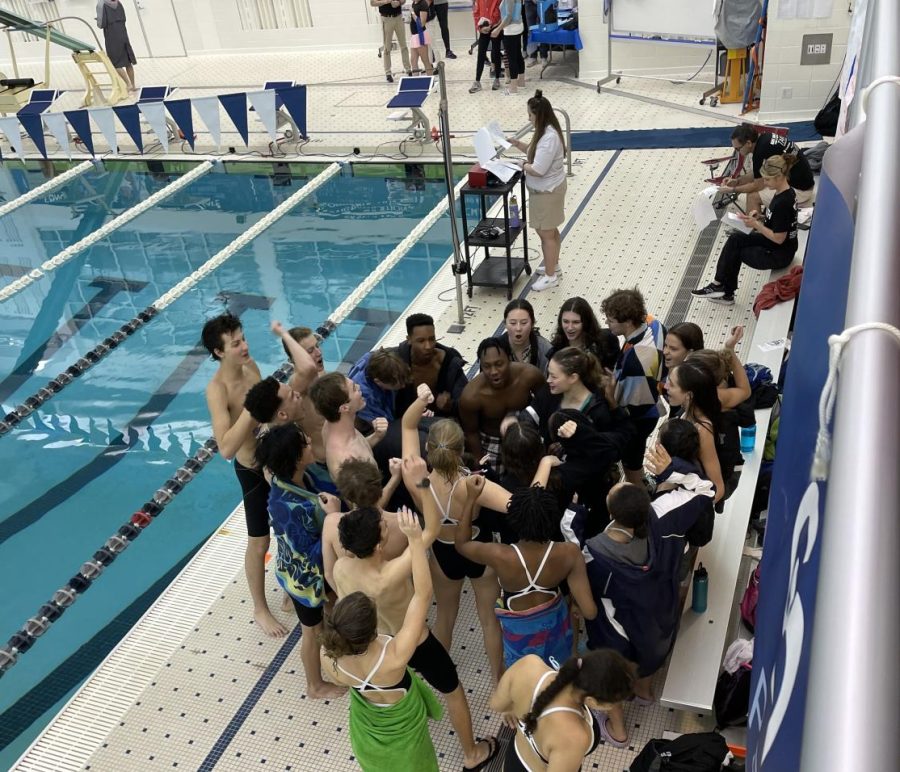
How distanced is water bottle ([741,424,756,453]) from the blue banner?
3.40 metres

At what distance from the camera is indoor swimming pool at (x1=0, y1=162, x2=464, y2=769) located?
4953 mm

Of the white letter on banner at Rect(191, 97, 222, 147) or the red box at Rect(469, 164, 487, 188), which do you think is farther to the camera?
the white letter on banner at Rect(191, 97, 222, 147)

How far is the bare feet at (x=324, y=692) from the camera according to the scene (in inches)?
141

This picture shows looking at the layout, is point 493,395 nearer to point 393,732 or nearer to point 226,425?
point 226,425

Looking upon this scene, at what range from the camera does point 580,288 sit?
6500 mm

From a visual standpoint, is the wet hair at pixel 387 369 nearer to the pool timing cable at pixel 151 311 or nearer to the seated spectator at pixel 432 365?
the seated spectator at pixel 432 365

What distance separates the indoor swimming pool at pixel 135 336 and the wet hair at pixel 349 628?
1791 mm

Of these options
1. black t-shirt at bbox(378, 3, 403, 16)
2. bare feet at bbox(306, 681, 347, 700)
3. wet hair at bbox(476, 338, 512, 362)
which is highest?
black t-shirt at bbox(378, 3, 403, 16)

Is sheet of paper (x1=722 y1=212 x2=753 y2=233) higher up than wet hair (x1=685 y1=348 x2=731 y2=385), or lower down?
lower down

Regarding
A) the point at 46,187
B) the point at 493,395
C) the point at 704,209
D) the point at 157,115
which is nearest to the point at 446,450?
the point at 493,395

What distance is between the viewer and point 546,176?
6.13 meters

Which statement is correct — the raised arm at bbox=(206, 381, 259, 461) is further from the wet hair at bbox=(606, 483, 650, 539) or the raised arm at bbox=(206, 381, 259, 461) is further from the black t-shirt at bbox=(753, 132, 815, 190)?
the black t-shirt at bbox=(753, 132, 815, 190)

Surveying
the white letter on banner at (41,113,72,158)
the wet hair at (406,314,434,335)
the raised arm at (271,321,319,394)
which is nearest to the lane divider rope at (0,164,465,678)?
the raised arm at (271,321,319,394)

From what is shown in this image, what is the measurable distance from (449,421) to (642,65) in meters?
9.99
